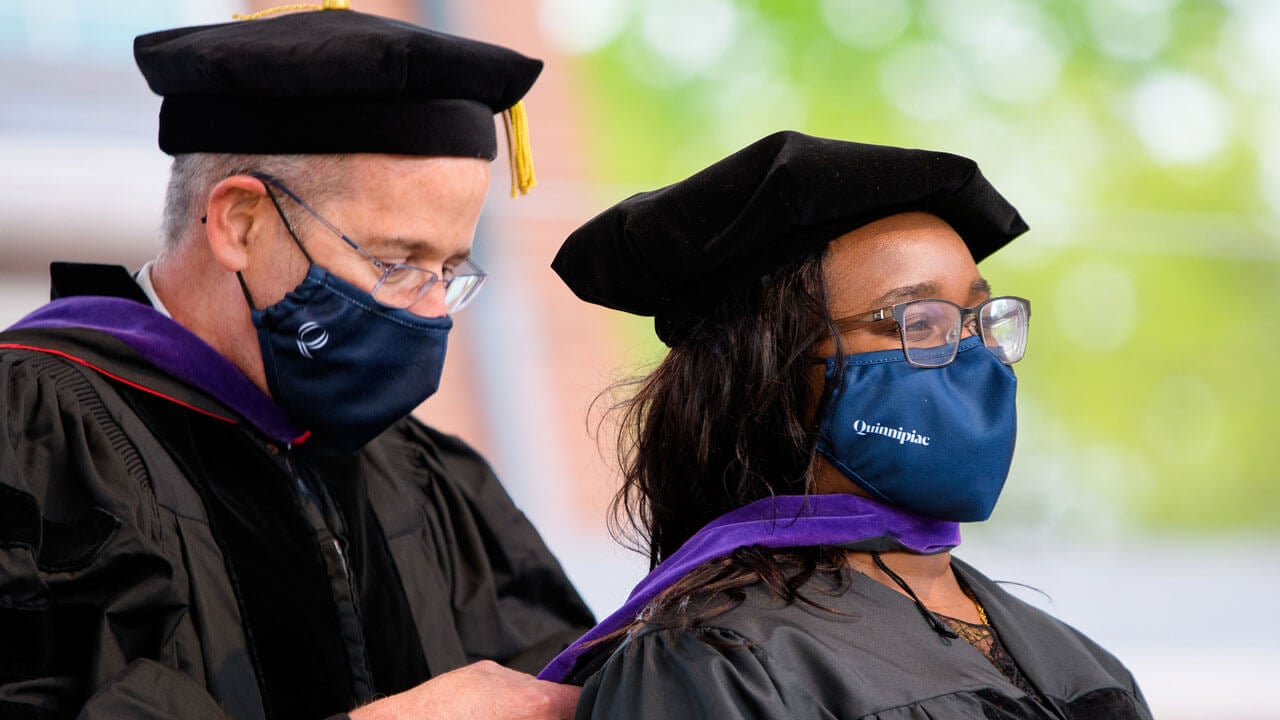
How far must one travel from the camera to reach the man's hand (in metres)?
1.81

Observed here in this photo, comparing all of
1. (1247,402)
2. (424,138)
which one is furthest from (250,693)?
(1247,402)

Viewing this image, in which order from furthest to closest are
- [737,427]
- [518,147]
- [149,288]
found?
[518,147] → [149,288] → [737,427]

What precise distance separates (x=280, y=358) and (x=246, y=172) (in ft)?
1.06

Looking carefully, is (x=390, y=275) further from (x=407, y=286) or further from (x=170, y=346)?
(x=170, y=346)

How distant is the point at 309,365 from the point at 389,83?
0.49 meters

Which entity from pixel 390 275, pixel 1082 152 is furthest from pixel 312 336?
pixel 1082 152

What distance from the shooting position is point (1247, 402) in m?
6.60

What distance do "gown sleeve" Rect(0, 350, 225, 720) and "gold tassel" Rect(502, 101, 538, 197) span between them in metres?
0.91

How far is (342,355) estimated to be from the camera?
2.19m

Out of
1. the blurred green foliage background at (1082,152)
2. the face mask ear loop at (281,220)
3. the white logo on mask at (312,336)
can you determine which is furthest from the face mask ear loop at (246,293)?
the blurred green foliage background at (1082,152)

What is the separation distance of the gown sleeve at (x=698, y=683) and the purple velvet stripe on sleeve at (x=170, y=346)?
3.07ft

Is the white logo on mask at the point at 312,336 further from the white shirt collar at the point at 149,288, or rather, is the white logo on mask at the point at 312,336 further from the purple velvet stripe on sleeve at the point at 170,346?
the white shirt collar at the point at 149,288

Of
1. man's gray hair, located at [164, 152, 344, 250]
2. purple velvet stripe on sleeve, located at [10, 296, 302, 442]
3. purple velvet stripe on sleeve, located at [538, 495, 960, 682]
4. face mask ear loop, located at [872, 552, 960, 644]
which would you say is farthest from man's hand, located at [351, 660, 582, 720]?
man's gray hair, located at [164, 152, 344, 250]

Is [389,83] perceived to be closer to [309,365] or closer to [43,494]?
[309,365]
